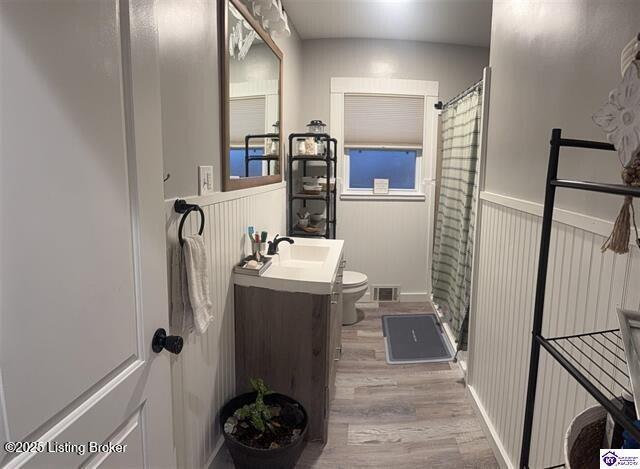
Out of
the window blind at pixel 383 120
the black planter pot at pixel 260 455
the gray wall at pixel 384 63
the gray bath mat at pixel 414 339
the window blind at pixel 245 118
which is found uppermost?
the gray wall at pixel 384 63

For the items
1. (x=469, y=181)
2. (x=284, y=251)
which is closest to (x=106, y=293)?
(x=284, y=251)

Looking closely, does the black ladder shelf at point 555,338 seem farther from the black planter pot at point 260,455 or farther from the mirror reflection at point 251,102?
the mirror reflection at point 251,102

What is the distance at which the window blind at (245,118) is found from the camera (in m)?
1.99

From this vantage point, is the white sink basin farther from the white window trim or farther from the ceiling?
the ceiling

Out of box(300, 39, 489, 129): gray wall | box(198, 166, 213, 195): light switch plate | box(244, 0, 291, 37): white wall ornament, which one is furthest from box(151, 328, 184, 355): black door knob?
box(300, 39, 489, 129): gray wall

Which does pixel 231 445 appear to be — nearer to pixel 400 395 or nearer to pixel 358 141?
pixel 400 395

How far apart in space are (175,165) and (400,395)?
196cm

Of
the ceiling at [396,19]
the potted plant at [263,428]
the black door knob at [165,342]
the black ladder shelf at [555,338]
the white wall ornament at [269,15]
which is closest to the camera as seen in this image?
the black ladder shelf at [555,338]

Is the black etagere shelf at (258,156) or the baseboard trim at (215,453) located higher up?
the black etagere shelf at (258,156)

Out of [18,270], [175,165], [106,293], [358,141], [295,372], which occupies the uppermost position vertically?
[358,141]

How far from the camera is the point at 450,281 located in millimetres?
3350

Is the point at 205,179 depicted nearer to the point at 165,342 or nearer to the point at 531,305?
the point at 165,342

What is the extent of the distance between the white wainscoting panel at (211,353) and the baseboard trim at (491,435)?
1322 mm

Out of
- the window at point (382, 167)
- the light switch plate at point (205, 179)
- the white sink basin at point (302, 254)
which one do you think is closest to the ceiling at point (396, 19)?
the window at point (382, 167)
